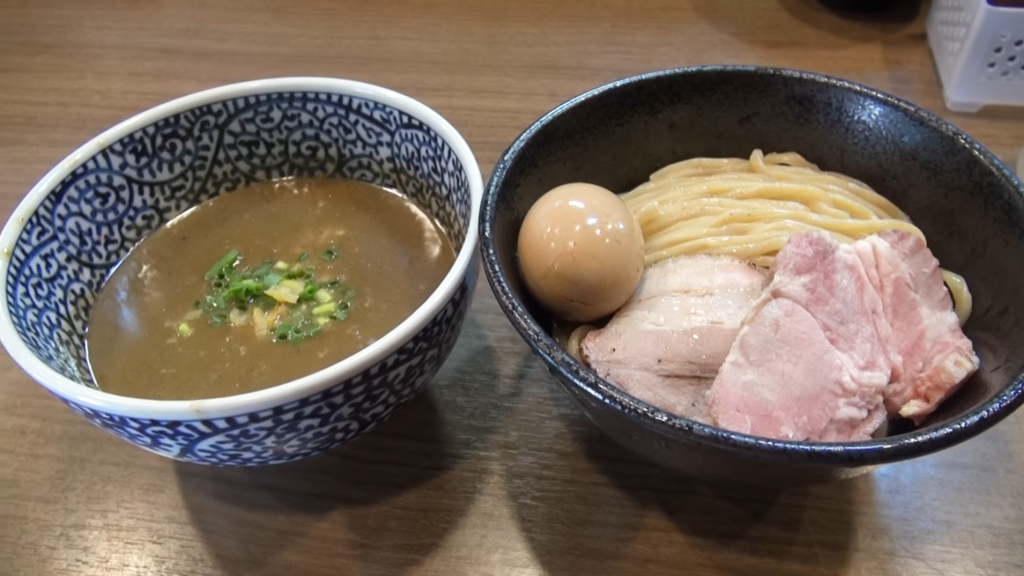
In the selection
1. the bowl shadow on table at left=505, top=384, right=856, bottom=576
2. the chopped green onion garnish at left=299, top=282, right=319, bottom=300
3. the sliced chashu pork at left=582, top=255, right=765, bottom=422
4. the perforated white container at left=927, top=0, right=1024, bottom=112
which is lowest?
the bowl shadow on table at left=505, top=384, right=856, bottom=576

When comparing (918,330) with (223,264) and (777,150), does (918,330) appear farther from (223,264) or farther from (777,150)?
(223,264)

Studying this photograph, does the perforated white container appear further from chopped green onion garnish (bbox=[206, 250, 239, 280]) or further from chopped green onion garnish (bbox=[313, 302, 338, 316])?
chopped green onion garnish (bbox=[206, 250, 239, 280])

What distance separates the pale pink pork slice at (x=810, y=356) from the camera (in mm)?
949

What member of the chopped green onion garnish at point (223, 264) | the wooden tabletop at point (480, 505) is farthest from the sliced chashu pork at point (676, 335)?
the chopped green onion garnish at point (223, 264)

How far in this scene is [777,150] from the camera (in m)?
1.35

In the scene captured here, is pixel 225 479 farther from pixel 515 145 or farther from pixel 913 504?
pixel 913 504

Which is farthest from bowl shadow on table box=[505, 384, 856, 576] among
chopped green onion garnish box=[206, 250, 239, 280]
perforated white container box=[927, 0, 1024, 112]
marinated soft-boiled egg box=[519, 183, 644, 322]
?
perforated white container box=[927, 0, 1024, 112]

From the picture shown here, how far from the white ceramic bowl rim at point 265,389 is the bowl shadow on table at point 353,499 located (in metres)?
0.25

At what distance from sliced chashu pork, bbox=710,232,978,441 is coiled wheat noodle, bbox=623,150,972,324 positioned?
141mm

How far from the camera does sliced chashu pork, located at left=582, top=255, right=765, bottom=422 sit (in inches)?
40.8

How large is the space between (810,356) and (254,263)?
853 mm

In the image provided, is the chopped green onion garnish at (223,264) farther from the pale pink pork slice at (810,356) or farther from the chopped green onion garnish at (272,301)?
the pale pink pork slice at (810,356)

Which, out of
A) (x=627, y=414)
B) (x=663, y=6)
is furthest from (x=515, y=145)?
(x=663, y=6)

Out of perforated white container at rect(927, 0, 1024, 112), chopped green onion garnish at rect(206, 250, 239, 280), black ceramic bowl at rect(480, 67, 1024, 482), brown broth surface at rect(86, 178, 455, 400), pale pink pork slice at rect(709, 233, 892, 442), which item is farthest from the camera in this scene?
perforated white container at rect(927, 0, 1024, 112)
